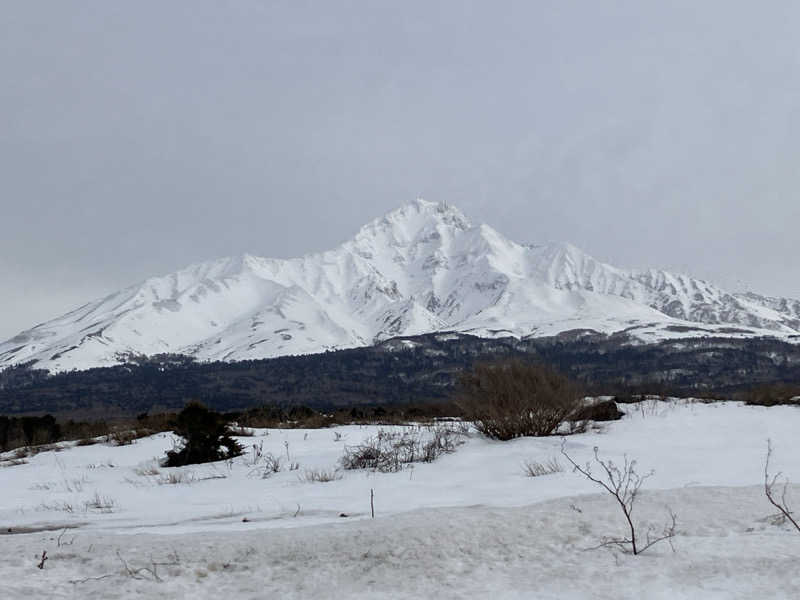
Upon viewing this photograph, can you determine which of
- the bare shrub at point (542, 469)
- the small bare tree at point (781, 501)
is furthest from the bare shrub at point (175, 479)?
the small bare tree at point (781, 501)

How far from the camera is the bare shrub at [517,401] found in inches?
423

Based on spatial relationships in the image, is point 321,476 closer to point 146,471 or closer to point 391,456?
point 391,456

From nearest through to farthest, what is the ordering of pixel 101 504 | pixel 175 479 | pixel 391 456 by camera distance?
1. pixel 101 504
2. pixel 175 479
3. pixel 391 456

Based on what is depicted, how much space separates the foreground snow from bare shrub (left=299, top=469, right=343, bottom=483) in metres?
0.15

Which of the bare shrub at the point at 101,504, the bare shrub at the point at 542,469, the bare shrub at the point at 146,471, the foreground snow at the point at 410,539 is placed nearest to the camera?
the foreground snow at the point at 410,539

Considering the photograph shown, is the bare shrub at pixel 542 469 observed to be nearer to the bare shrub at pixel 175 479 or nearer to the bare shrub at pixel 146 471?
the bare shrub at pixel 175 479

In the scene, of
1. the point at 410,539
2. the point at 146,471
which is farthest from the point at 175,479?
the point at 410,539

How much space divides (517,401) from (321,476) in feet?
14.6

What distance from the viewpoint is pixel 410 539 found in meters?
3.47

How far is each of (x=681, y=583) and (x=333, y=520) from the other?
2634 mm

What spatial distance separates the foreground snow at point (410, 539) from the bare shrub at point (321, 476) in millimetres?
155

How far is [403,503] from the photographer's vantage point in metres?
5.34

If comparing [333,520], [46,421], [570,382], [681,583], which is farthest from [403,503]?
[46,421]

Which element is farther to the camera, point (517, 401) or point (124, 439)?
point (124, 439)
